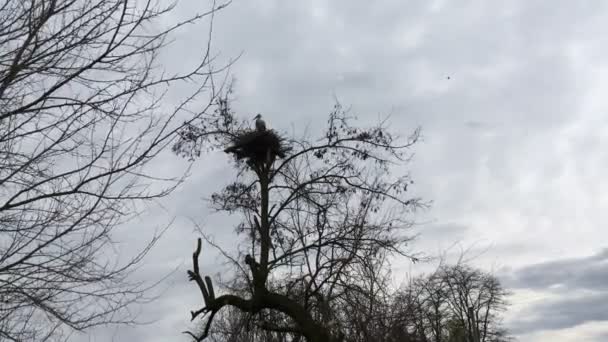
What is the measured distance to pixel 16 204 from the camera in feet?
14.3

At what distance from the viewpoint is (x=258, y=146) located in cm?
1132

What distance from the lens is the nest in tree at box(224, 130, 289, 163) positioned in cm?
1117

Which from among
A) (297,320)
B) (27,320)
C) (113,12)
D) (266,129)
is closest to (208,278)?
(297,320)

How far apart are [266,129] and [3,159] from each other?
7.04m

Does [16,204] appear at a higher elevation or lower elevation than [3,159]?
lower

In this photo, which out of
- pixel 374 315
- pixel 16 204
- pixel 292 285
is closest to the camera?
pixel 16 204

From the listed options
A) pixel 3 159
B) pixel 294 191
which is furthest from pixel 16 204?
pixel 294 191

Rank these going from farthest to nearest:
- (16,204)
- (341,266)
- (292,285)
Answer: (292,285) < (341,266) < (16,204)

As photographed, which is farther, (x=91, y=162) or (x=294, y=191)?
(x=294, y=191)

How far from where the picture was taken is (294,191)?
36.7ft

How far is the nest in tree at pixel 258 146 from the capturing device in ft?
36.7

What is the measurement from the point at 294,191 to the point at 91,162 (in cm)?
672

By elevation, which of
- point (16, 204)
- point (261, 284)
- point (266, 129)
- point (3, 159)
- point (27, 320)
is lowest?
point (27, 320)

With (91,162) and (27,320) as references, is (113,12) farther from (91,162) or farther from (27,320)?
(27,320)
